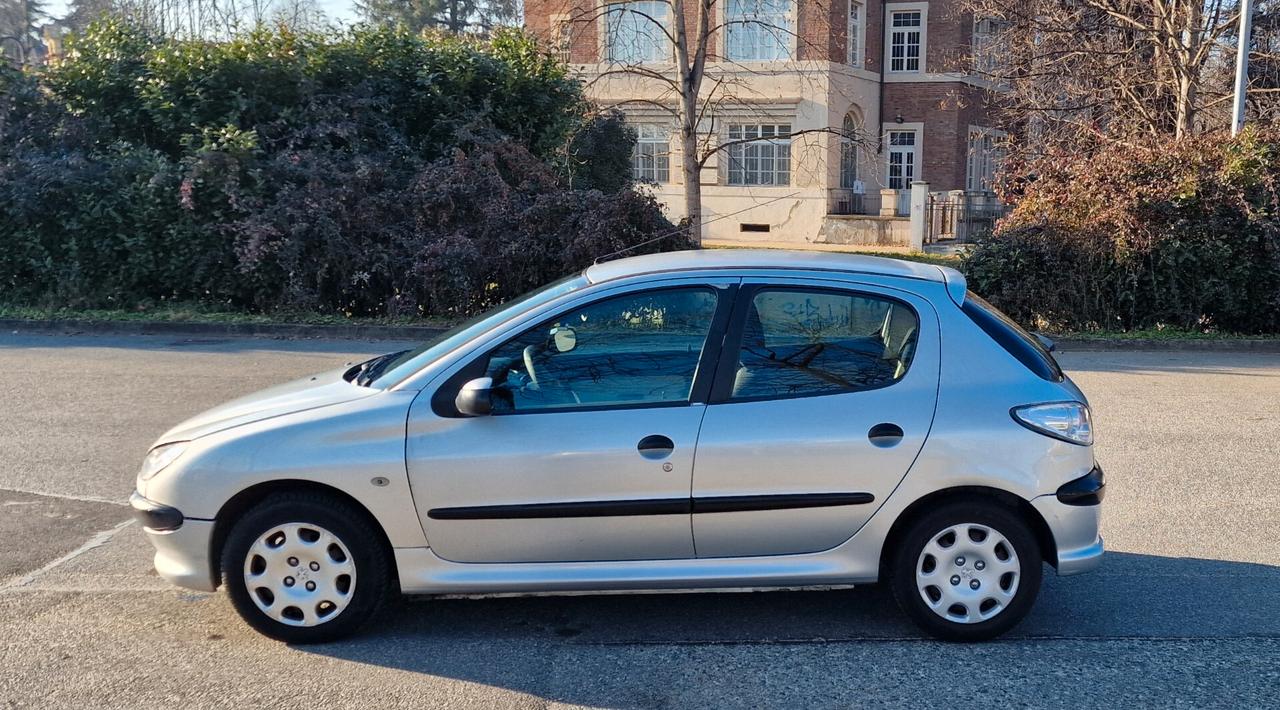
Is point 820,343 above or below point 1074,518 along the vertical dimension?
above

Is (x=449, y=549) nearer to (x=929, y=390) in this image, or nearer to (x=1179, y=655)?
(x=929, y=390)

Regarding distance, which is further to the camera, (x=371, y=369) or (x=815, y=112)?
(x=815, y=112)

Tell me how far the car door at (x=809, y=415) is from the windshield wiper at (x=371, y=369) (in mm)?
1542

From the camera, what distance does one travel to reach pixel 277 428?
4.49 m

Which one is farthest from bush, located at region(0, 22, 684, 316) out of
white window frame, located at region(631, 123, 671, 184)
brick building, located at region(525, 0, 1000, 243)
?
white window frame, located at region(631, 123, 671, 184)

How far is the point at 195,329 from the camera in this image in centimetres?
1448

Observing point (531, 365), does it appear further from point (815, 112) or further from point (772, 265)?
point (815, 112)

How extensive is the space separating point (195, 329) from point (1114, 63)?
53.3 feet

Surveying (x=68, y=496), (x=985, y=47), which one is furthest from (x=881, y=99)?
(x=68, y=496)

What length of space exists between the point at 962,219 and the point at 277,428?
28.5 metres

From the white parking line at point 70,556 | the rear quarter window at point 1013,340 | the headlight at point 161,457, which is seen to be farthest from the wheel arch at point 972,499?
the white parking line at point 70,556

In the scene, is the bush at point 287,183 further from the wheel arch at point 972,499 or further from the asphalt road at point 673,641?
the wheel arch at point 972,499

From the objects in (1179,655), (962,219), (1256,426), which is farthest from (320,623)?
(962,219)

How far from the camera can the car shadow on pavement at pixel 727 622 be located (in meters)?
4.49
